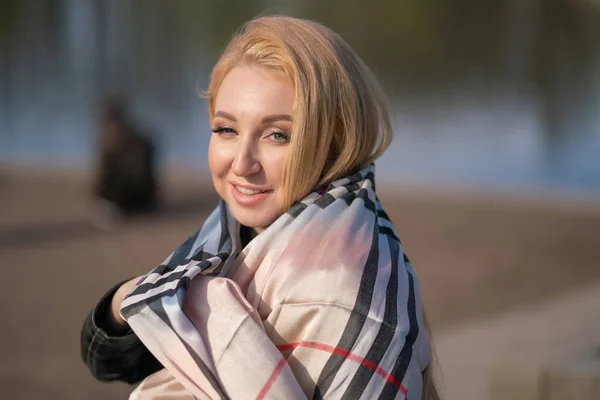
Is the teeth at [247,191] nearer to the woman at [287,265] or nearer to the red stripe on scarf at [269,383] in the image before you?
the woman at [287,265]

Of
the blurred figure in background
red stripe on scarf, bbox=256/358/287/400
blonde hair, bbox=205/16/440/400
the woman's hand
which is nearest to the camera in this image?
red stripe on scarf, bbox=256/358/287/400

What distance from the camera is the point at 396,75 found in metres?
15.2

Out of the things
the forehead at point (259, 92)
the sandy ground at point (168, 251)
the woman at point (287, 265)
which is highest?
the forehead at point (259, 92)

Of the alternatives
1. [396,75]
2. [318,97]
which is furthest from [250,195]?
[396,75]

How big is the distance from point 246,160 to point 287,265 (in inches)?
9.7

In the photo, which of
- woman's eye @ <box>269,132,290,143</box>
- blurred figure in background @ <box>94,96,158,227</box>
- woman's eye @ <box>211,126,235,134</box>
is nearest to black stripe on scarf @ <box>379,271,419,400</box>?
woman's eye @ <box>269,132,290,143</box>

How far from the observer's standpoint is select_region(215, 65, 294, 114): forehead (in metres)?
1.51

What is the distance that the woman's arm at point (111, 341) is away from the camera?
1696mm

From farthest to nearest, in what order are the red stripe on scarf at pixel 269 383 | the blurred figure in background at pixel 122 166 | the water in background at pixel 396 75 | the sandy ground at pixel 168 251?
the water in background at pixel 396 75 < the blurred figure in background at pixel 122 166 < the sandy ground at pixel 168 251 < the red stripe on scarf at pixel 269 383

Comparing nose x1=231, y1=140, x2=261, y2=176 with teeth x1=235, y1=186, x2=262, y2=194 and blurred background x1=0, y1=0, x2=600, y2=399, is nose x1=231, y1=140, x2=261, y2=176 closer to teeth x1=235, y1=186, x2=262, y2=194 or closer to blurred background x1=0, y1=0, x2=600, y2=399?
teeth x1=235, y1=186, x2=262, y2=194

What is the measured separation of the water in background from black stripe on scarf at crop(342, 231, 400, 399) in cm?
1055

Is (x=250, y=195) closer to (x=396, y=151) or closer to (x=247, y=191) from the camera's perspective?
(x=247, y=191)

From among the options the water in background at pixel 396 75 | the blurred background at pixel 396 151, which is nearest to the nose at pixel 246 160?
the blurred background at pixel 396 151

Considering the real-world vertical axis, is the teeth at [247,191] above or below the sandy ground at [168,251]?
above
